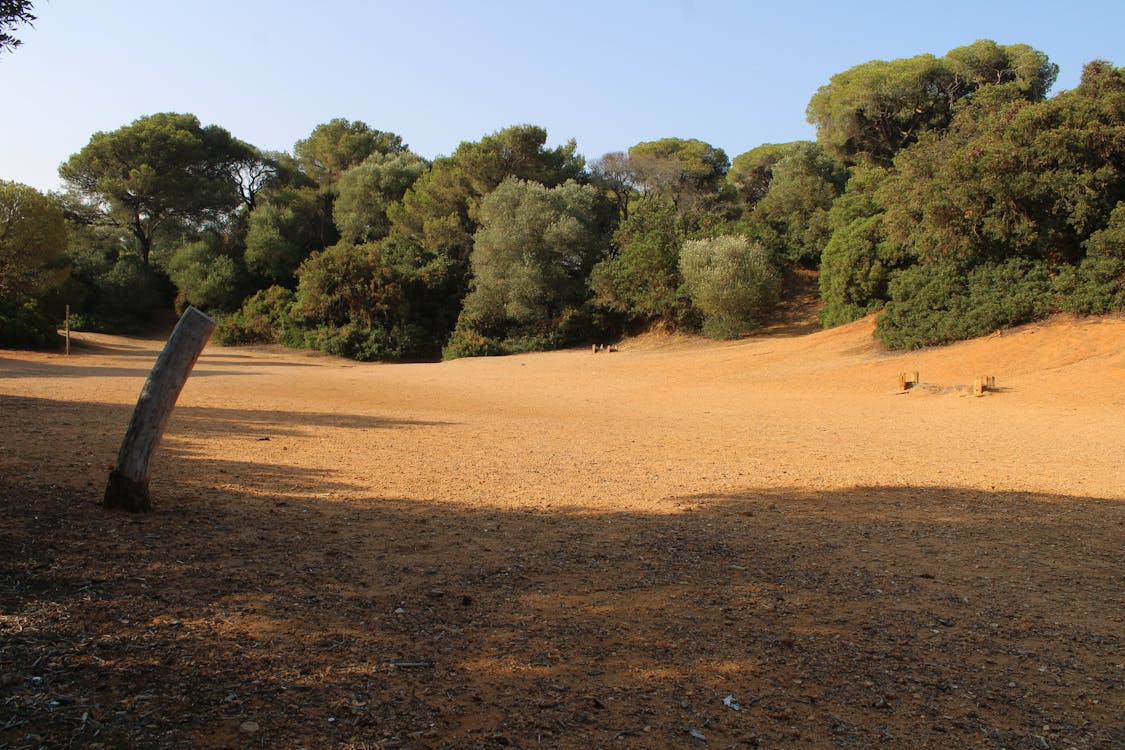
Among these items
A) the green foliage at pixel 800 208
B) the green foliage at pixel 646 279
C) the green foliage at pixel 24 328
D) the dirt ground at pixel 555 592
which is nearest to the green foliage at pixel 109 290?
the green foliage at pixel 24 328

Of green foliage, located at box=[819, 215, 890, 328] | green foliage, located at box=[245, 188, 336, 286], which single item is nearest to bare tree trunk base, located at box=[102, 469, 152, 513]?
green foliage, located at box=[819, 215, 890, 328]

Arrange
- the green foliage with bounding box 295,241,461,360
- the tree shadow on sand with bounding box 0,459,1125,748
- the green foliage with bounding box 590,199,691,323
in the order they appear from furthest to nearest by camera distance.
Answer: the green foliage with bounding box 295,241,461,360 → the green foliage with bounding box 590,199,691,323 → the tree shadow on sand with bounding box 0,459,1125,748

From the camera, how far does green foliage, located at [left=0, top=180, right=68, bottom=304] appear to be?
27156 millimetres

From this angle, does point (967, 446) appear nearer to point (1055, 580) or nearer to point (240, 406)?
point (1055, 580)

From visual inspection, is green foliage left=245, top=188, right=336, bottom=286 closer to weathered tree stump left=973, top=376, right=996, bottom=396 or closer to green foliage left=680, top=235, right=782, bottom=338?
green foliage left=680, top=235, right=782, bottom=338

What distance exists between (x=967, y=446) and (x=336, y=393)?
12.9 m

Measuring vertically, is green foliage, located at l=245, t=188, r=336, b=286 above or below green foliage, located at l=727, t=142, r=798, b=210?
below

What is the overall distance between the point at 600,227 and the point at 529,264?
991cm

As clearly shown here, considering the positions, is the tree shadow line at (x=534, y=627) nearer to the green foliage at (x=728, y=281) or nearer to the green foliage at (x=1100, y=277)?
the green foliage at (x=1100, y=277)

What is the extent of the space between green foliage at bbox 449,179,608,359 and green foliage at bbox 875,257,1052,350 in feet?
49.9

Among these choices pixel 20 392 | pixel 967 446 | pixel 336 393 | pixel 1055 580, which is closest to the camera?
pixel 1055 580

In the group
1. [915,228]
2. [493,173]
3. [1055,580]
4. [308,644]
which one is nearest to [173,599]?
[308,644]

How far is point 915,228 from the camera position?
22.6 m

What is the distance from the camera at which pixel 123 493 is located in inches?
217
